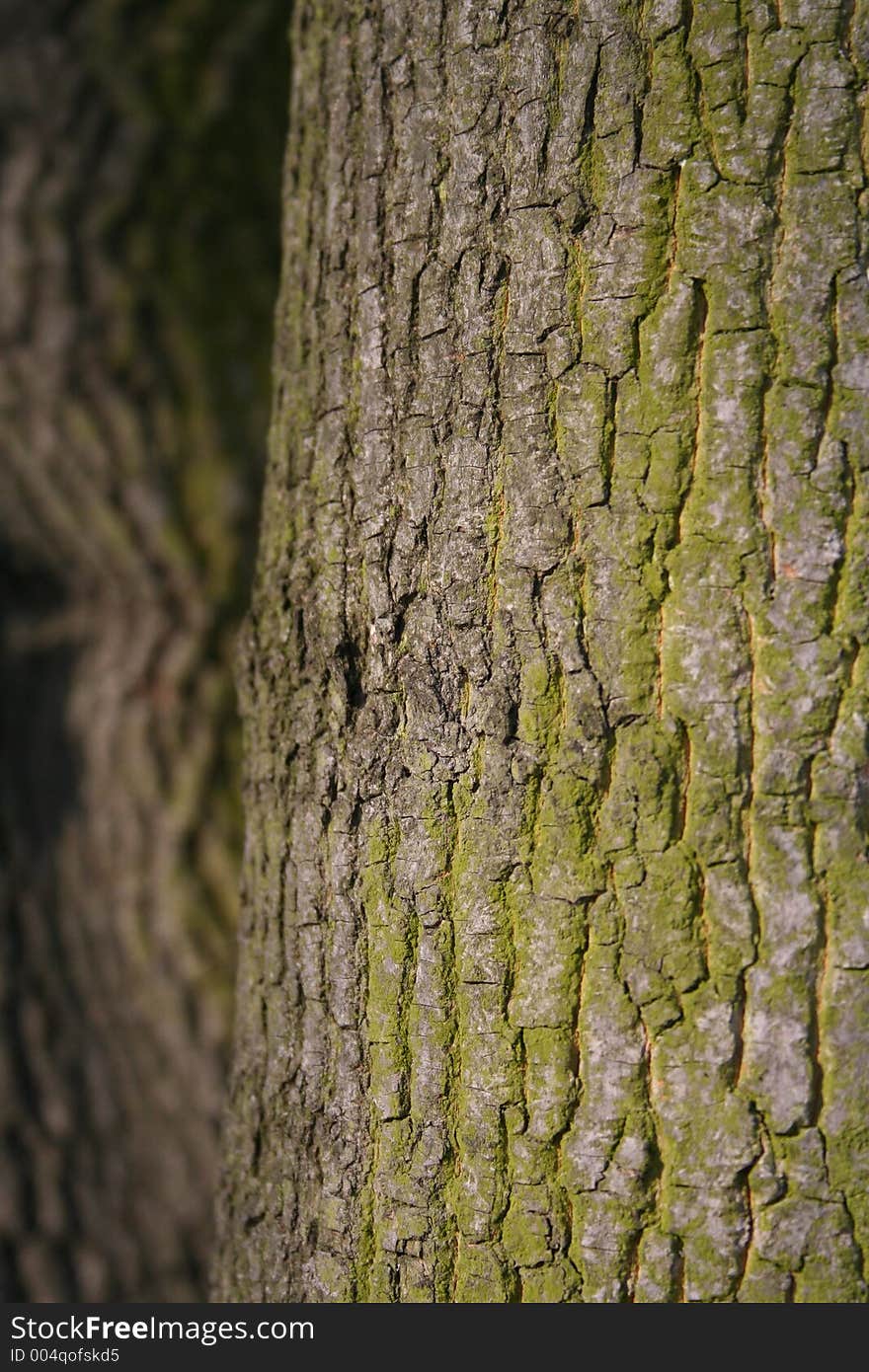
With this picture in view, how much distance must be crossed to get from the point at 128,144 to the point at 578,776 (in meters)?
2.35

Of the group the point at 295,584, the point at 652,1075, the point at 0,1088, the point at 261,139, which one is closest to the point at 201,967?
the point at 0,1088

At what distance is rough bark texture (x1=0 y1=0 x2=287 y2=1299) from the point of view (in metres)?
2.79

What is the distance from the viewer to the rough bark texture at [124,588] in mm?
2789

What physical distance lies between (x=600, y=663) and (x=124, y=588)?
2.02 meters

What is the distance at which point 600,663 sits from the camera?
1.17 m

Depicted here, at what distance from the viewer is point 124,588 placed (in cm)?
292

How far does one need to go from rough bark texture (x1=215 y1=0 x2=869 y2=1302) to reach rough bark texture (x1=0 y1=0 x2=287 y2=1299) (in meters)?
1.61

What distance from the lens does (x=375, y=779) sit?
130 cm

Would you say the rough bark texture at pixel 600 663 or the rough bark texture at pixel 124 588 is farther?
the rough bark texture at pixel 124 588

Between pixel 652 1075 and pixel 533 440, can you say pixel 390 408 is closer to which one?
pixel 533 440

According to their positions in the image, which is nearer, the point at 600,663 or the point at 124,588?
the point at 600,663

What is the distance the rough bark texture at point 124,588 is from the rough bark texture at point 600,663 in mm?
1611

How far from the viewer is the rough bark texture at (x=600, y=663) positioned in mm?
1119

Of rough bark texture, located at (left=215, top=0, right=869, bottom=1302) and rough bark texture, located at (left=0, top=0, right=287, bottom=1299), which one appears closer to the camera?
rough bark texture, located at (left=215, top=0, right=869, bottom=1302)
